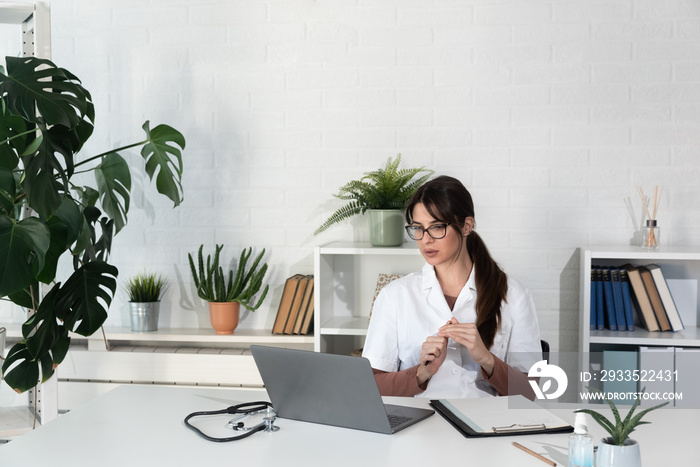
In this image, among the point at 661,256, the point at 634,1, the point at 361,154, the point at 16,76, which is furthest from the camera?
the point at 361,154

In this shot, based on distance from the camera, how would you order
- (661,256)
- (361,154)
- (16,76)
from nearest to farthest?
(16,76), (661,256), (361,154)

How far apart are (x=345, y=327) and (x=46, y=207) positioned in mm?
1269

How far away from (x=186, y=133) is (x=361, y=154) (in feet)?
2.79

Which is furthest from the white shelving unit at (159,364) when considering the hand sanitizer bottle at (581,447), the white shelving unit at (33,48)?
the hand sanitizer bottle at (581,447)

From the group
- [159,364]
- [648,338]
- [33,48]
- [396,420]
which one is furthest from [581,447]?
[33,48]

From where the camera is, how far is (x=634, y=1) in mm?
3000

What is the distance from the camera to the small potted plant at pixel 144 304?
3.19m

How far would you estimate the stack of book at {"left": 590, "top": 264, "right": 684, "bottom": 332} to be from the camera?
2.80 metres

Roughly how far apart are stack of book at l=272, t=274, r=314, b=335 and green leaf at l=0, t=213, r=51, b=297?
1.16 metres

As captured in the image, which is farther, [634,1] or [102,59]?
[102,59]

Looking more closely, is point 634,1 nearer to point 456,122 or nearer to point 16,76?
point 456,122

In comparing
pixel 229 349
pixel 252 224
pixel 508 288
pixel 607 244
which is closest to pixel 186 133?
pixel 252 224

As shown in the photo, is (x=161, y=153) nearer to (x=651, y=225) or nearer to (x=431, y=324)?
(x=431, y=324)

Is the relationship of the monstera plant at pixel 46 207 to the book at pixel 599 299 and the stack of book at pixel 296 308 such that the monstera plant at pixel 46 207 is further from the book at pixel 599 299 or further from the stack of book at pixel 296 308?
the book at pixel 599 299
